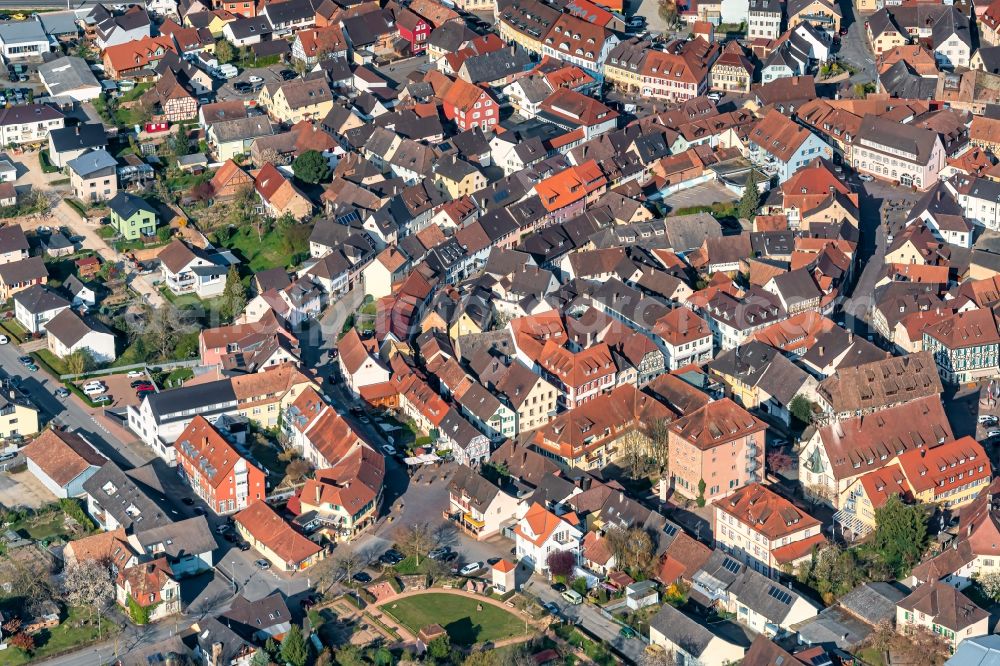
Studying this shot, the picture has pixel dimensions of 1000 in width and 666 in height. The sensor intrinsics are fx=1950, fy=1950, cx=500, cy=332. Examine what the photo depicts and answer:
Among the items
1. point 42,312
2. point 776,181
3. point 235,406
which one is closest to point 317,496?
point 235,406

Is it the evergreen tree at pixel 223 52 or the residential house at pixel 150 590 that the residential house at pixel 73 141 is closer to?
the evergreen tree at pixel 223 52

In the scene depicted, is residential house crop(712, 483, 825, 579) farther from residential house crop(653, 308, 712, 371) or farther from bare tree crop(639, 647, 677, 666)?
residential house crop(653, 308, 712, 371)

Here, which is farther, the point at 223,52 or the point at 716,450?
the point at 223,52

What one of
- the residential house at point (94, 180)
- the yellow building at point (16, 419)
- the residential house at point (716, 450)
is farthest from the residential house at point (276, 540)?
the residential house at point (94, 180)

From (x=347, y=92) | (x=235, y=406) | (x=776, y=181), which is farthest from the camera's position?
(x=347, y=92)

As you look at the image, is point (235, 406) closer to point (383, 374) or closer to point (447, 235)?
point (383, 374)

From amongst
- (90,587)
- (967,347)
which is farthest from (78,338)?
(967,347)

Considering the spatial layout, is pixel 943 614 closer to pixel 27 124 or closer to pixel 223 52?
pixel 27 124
